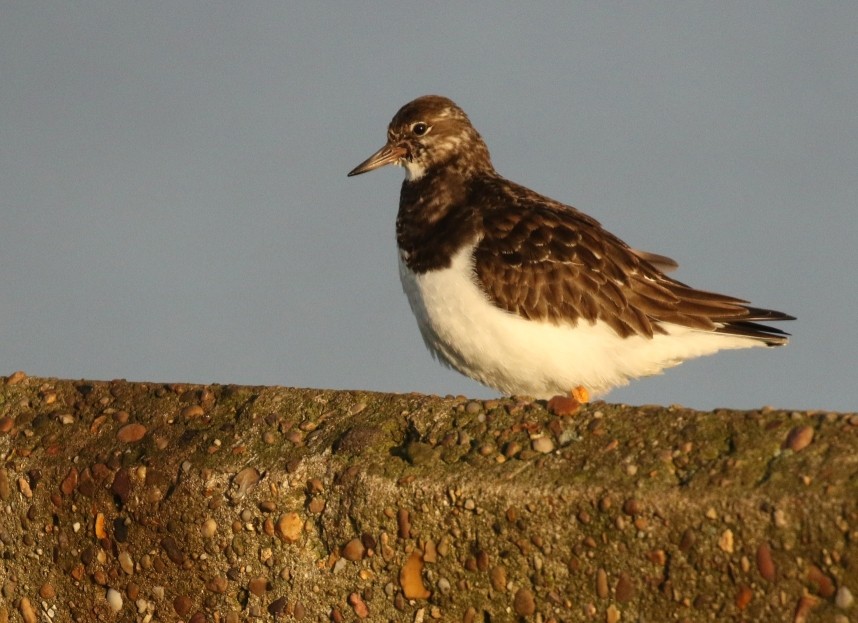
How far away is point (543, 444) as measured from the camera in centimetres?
454

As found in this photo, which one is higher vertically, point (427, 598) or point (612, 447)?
point (612, 447)

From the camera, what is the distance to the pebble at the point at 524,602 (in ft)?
14.4

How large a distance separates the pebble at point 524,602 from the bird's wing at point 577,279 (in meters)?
2.75

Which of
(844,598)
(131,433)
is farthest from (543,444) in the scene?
(131,433)

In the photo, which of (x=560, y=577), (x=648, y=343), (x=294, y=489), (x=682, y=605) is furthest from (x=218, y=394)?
(x=648, y=343)

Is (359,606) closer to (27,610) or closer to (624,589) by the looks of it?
(624,589)

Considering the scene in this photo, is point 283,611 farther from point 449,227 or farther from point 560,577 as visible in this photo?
point 449,227

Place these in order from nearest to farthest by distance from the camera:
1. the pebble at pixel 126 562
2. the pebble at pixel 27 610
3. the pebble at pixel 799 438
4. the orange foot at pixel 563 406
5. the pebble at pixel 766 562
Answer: the pebble at pixel 766 562 → the pebble at pixel 799 438 → the orange foot at pixel 563 406 → the pebble at pixel 126 562 → the pebble at pixel 27 610

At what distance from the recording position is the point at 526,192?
7.70m

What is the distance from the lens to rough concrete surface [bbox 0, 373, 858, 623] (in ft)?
13.1

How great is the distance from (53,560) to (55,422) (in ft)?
2.11

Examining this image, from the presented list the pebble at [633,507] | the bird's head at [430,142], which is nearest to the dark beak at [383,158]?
the bird's head at [430,142]

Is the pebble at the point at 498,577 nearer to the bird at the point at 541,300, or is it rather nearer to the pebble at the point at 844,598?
the pebble at the point at 844,598

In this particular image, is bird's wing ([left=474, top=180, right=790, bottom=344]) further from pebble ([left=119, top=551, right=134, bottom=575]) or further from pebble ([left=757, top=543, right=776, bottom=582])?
pebble ([left=757, top=543, right=776, bottom=582])
